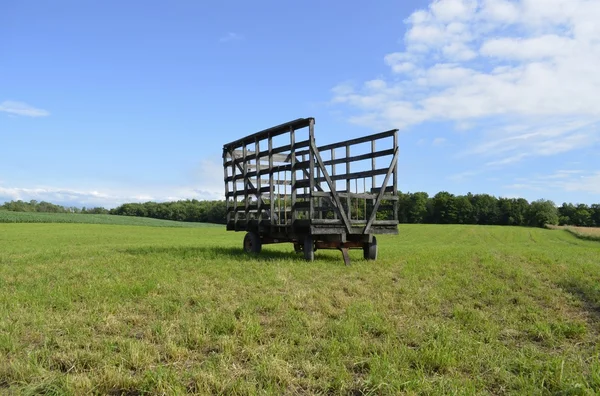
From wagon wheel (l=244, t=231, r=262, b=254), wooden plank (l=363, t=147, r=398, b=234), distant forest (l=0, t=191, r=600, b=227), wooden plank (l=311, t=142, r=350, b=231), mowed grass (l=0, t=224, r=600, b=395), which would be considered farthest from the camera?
distant forest (l=0, t=191, r=600, b=227)

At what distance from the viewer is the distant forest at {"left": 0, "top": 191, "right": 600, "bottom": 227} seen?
312 feet

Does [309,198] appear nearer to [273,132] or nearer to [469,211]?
[273,132]

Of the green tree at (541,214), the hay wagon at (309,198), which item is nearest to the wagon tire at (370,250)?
the hay wagon at (309,198)

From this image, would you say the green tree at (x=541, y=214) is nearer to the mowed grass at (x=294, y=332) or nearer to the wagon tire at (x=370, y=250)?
the wagon tire at (x=370, y=250)

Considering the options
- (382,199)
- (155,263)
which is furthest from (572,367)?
(155,263)

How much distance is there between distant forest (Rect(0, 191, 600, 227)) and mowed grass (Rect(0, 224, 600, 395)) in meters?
85.3

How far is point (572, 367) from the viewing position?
4.07 metres

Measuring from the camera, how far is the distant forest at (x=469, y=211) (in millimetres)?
95062

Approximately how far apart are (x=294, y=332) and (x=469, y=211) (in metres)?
102

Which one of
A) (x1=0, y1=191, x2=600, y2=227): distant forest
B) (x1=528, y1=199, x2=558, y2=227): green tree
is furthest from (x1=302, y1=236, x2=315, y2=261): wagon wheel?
(x1=528, y1=199, x2=558, y2=227): green tree

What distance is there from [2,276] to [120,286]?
3810 mm

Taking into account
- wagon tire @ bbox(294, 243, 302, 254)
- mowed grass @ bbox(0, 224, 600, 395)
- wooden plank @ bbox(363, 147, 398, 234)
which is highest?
wooden plank @ bbox(363, 147, 398, 234)

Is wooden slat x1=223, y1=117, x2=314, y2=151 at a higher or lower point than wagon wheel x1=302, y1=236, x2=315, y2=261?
higher

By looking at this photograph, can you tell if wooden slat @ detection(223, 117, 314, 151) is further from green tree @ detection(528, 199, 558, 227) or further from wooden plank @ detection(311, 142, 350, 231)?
green tree @ detection(528, 199, 558, 227)
